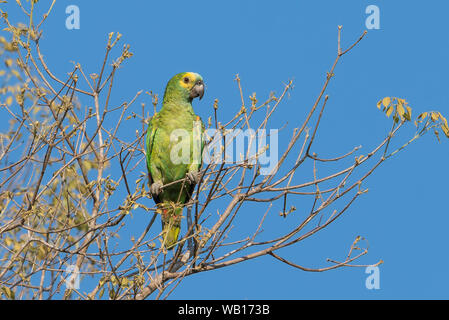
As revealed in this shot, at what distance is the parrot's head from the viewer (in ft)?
20.8

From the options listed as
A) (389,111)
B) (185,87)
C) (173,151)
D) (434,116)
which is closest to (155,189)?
(173,151)

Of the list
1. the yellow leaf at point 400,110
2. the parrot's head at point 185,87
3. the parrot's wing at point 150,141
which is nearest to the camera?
the yellow leaf at point 400,110

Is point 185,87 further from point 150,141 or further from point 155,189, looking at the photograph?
point 155,189

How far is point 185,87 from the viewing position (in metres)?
6.38

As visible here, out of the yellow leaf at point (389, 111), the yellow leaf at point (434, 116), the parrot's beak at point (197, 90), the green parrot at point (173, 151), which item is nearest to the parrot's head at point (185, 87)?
the parrot's beak at point (197, 90)

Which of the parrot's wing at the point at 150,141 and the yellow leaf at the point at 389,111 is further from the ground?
the parrot's wing at the point at 150,141

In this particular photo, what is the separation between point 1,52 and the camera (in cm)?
658

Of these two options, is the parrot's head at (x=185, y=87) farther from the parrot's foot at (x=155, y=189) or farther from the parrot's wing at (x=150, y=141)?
the parrot's foot at (x=155, y=189)

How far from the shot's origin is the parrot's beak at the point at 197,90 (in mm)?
6391

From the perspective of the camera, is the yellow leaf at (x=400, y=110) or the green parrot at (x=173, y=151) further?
the green parrot at (x=173, y=151)
